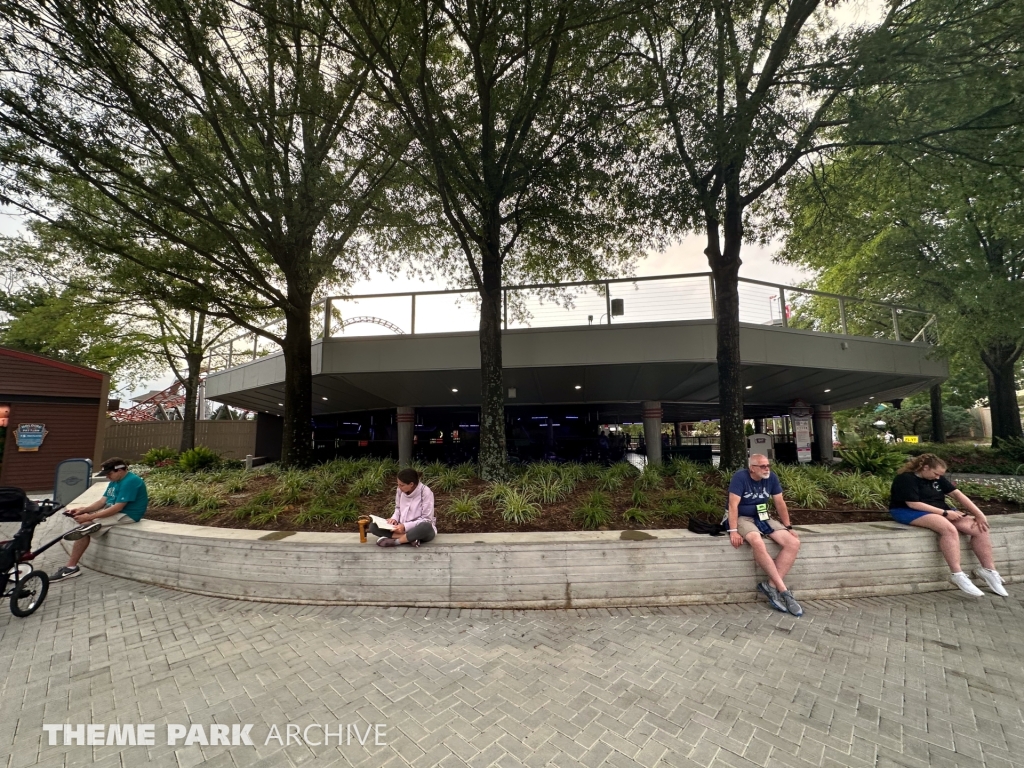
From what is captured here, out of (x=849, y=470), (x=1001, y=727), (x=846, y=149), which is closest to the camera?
(x=1001, y=727)

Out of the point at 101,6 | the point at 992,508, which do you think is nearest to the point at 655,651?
the point at 992,508

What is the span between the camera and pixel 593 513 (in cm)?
534

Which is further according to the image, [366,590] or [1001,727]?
[366,590]

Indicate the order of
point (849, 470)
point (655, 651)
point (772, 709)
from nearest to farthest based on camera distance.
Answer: point (772, 709) < point (655, 651) < point (849, 470)

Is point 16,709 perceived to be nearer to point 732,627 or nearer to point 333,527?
point 333,527

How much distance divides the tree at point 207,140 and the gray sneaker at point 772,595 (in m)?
7.76

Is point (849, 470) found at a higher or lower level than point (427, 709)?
higher

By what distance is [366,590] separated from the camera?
423 centimetres

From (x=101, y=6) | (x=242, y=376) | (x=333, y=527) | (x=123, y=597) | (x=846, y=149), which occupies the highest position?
(x=101, y=6)

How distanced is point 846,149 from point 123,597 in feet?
41.4

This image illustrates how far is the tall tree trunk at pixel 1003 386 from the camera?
1427cm

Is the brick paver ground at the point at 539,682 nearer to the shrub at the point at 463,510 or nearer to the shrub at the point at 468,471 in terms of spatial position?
the shrub at the point at 463,510

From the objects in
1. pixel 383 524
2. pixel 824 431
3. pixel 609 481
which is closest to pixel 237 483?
pixel 383 524

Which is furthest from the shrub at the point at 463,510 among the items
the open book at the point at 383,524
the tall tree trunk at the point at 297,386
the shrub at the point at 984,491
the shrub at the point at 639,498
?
the shrub at the point at 984,491
